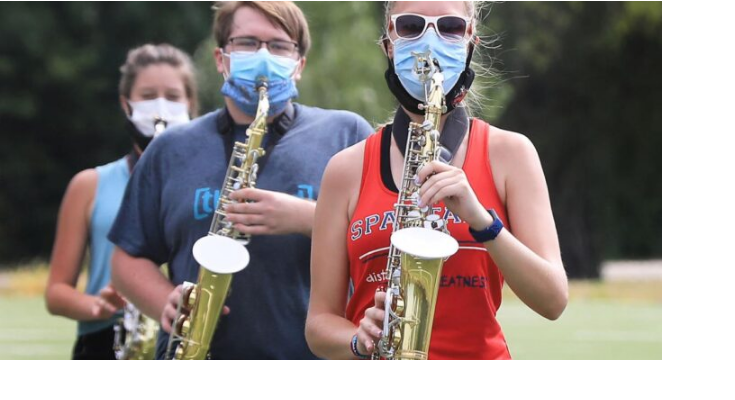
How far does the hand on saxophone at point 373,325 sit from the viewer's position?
3400mm

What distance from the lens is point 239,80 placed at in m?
4.86

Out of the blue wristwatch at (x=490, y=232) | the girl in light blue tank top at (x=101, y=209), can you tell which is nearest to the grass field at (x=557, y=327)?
the girl in light blue tank top at (x=101, y=209)

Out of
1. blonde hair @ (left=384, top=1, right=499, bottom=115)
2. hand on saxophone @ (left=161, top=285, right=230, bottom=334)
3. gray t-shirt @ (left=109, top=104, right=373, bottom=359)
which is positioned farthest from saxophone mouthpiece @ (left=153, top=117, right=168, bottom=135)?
blonde hair @ (left=384, top=1, right=499, bottom=115)

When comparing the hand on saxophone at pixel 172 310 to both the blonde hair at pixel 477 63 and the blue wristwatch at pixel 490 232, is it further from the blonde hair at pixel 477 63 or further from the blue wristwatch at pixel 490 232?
the blue wristwatch at pixel 490 232

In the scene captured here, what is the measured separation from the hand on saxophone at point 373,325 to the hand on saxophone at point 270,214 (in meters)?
1.15

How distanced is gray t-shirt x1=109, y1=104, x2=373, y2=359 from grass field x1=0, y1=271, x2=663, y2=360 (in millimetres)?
7528

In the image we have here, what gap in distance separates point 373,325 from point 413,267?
0.21 metres

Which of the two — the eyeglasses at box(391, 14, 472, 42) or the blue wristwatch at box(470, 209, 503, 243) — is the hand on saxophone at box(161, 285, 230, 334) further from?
the blue wristwatch at box(470, 209, 503, 243)

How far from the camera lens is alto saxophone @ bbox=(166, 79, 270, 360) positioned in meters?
4.56

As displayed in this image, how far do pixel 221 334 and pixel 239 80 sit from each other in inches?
41.7
